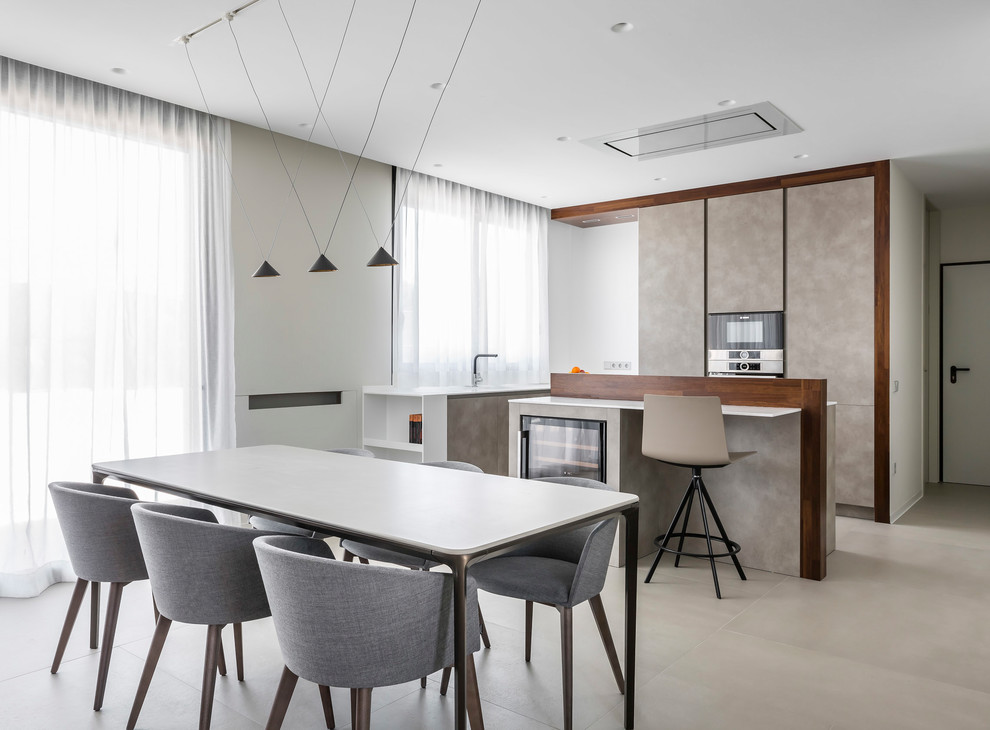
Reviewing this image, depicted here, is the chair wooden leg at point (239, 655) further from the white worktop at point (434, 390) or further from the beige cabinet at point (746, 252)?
the beige cabinet at point (746, 252)

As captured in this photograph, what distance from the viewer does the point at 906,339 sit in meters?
5.69

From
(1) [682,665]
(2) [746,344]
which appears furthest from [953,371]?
(1) [682,665]

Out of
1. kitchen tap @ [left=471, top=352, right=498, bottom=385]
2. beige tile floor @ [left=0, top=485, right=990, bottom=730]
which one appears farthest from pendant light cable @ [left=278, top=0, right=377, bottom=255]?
beige tile floor @ [left=0, top=485, right=990, bottom=730]

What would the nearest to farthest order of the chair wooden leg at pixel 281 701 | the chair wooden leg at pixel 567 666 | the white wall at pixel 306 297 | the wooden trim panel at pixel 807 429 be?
the chair wooden leg at pixel 281 701 < the chair wooden leg at pixel 567 666 < the wooden trim panel at pixel 807 429 < the white wall at pixel 306 297

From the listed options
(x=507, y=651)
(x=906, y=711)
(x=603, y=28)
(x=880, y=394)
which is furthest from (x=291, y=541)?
(x=880, y=394)

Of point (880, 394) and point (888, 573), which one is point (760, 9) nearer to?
point (888, 573)

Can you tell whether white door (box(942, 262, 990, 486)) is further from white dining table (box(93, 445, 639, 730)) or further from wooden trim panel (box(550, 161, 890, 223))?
white dining table (box(93, 445, 639, 730))

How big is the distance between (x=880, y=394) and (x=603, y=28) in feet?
11.6

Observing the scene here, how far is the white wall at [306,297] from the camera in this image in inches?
178

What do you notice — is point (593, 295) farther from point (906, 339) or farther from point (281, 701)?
point (281, 701)

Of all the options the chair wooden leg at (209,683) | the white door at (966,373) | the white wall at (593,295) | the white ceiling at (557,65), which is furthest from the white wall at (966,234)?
the chair wooden leg at (209,683)

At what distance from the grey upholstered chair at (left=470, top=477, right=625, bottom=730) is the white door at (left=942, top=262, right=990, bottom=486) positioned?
5.94 meters

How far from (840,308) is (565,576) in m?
4.09

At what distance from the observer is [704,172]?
5.62 metres
